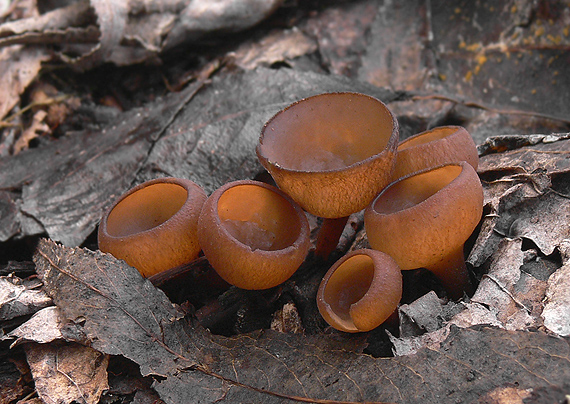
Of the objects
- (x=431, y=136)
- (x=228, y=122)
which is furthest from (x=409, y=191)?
(x=228, y=122)

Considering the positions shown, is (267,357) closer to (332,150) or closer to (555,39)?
(332,150)

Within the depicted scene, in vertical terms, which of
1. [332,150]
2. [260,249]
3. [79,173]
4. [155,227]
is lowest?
[79,173]

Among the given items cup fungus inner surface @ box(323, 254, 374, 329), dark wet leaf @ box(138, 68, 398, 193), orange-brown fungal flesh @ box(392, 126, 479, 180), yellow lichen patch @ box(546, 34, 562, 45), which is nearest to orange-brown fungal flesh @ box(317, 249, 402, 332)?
cup fungus inner surface @ box(323, 254, 374, 329)

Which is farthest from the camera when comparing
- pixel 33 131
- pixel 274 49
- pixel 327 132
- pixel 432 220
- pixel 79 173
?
pixel 274 49

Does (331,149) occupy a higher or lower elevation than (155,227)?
higher

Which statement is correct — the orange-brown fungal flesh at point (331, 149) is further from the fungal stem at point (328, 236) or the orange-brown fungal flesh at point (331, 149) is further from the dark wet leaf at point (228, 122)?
the dark wet leaf at point (228, 122)

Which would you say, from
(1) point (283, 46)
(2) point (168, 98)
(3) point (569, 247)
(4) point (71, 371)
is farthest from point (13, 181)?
(3) point (569, 247)

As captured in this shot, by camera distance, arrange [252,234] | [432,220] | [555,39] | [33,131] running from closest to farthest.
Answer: [432,220], [252,234], [555,39], [33,131]
